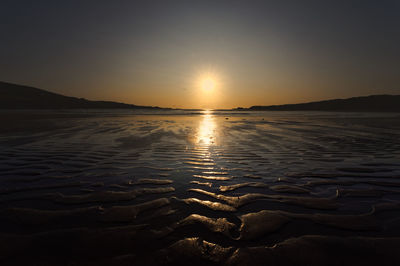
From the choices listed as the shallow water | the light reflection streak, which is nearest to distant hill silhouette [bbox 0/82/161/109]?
the light reflection streak

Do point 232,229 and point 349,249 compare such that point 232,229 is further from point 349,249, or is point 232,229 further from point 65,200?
point 65,200

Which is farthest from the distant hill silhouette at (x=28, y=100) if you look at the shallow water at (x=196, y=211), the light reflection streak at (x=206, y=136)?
the shallow water at (x=196, y=211)

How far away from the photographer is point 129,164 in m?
6.49

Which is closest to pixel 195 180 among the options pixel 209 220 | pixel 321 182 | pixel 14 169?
pixel 209 220

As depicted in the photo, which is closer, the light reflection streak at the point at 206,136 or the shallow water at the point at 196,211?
the shallow water at the point at 196,211

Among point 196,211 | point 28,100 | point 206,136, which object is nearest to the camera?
point 196,211

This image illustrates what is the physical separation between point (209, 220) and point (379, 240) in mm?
2278

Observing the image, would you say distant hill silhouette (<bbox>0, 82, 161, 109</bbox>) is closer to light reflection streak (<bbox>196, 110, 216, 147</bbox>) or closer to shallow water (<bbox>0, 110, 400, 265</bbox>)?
light reflection streak (<bbox>196, 110, 216, 147</bbox>)

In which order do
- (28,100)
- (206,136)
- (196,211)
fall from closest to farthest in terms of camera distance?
(196,211)
(206,136)
(28,100)

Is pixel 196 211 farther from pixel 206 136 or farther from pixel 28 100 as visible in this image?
pixel 28 100

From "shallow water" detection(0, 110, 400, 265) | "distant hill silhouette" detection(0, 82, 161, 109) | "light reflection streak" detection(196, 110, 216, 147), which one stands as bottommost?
"shallow water" detection(0, 110, 400, 265)

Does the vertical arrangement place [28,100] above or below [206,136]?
above

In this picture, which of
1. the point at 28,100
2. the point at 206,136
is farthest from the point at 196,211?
the point at 28,100

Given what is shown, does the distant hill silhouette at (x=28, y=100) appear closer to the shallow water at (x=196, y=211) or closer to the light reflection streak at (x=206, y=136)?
the light reflection streak at (x=206, y=136)
